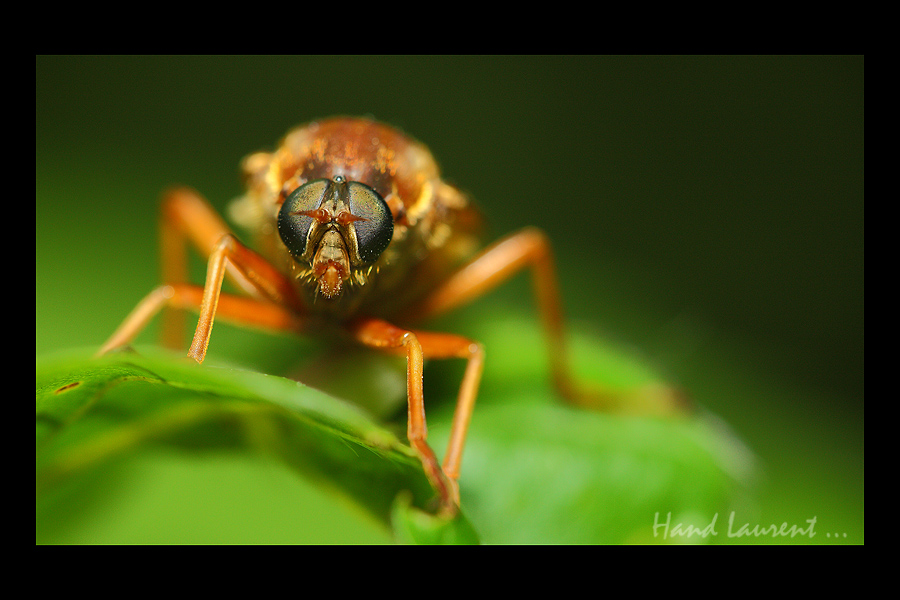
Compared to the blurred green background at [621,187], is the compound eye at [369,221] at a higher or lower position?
lower

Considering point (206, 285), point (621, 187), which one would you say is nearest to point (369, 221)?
point (206, 285)

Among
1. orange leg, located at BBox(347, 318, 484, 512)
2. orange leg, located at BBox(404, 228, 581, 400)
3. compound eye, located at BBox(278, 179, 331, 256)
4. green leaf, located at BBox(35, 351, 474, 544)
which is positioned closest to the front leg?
orange leg, located at BBox(404, 228, 581, 400)

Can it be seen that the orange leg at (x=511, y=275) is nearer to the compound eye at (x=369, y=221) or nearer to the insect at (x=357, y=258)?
the insect at (x=357, y=258)

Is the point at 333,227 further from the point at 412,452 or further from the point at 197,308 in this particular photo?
the point at 412,452

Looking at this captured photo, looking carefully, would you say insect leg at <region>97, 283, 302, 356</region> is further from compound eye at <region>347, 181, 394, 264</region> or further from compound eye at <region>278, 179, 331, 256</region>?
compound eye at <region>347, 181, 394, 264</region>

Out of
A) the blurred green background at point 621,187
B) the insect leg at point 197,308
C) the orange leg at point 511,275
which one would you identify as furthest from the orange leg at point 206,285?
the orange leg at point 511,275

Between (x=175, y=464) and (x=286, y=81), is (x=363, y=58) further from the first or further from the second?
(x=175, y=464)

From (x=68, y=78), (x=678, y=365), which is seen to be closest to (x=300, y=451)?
(x=678, y=365)
